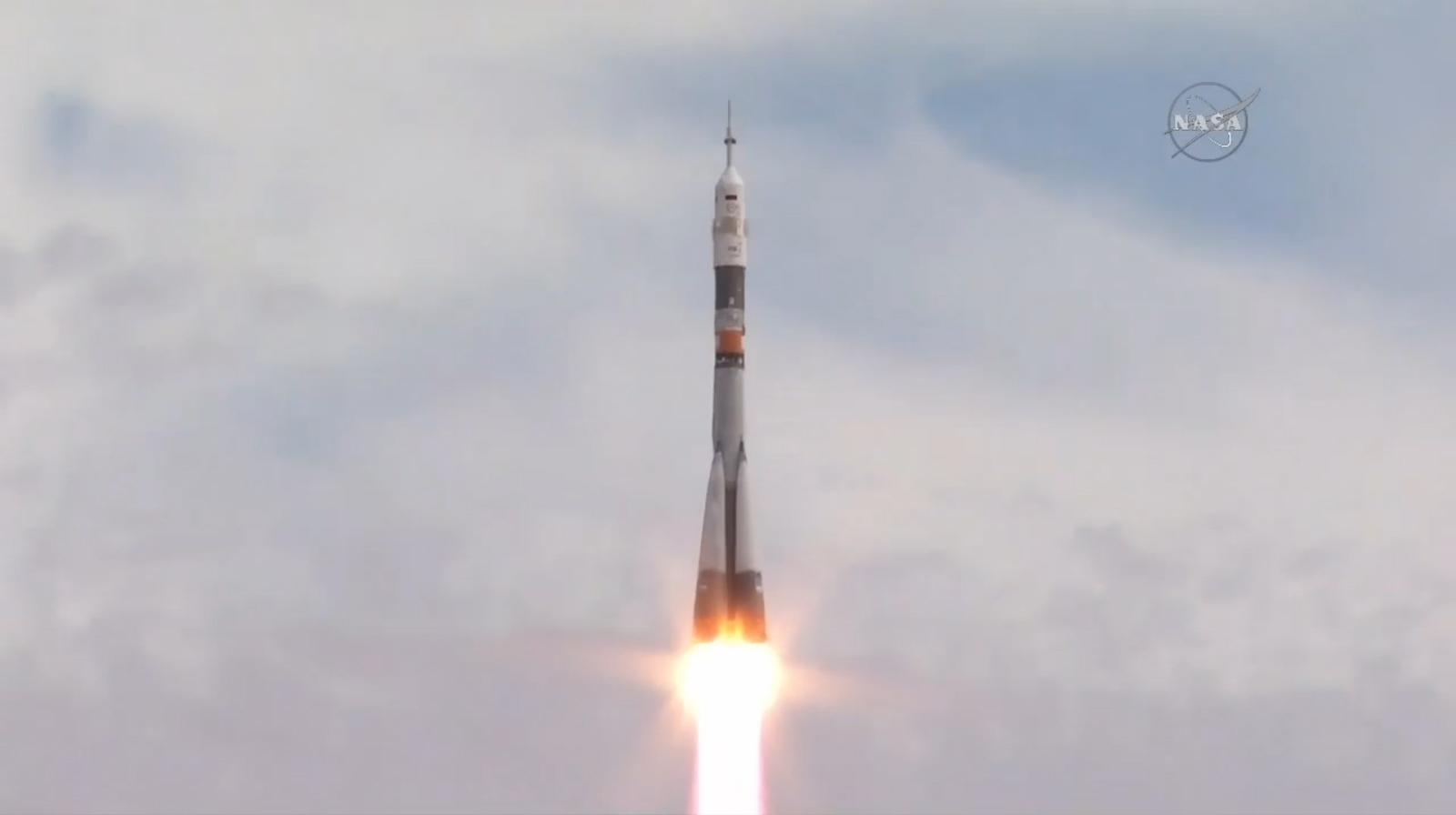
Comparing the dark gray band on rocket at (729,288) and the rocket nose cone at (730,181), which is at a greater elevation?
the rocket nose cone at (730,181)

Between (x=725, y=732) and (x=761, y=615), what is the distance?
5.69 metres

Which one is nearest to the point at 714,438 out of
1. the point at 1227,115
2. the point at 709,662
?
the point at 709,662

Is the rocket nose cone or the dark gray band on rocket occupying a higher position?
the rocket nose cone

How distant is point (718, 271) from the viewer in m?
109

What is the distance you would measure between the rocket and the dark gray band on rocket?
0.14 ft

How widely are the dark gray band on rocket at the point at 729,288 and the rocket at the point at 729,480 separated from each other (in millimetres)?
43

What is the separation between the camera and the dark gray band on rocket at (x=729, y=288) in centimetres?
10856

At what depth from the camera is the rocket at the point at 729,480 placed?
10581 centimetres

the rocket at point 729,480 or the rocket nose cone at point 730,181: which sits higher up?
the rocket nose cone at point 730,181

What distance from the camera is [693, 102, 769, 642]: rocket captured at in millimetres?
105812

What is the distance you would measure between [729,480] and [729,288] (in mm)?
9200

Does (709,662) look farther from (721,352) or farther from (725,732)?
(721,352)

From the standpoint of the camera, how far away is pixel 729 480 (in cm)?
10769

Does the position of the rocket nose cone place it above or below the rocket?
above
